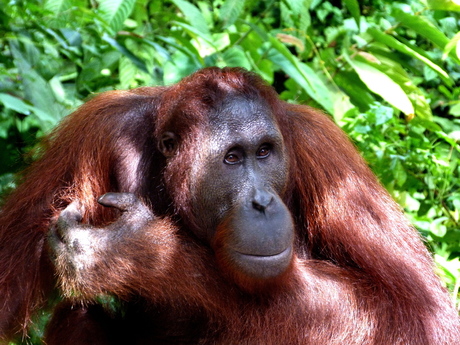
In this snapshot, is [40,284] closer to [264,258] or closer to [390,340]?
[264,258]

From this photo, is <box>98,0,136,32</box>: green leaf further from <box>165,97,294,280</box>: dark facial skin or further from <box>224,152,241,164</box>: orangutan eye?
<box>224,152,241,164</box>: orangutan eye

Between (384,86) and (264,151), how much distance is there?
175 centimetres

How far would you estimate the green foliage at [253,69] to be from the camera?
3.73 meters

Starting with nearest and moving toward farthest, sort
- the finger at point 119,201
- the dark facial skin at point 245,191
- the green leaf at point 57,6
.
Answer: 1. the dark facial skin at point 245,191
2. the finger at point 119,201
3. the green leaf at point 57,6

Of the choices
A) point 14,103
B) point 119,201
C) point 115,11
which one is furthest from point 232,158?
point 115,11

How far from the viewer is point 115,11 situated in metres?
3.77

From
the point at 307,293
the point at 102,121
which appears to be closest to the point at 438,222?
the point at 307,293

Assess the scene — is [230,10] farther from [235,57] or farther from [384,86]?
[384,86]

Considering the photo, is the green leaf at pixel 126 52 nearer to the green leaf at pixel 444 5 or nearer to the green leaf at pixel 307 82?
the green leaf at pixel 307 82

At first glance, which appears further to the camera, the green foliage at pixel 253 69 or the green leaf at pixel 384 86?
the green leaf at pixel 384 86

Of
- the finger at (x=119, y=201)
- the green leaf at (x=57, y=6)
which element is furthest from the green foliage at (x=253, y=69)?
the finger at (x=119, y=201)

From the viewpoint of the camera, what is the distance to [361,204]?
3.16 meters

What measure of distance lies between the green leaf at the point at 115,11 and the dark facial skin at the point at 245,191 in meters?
1.14

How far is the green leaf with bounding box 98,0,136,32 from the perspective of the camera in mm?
3768
